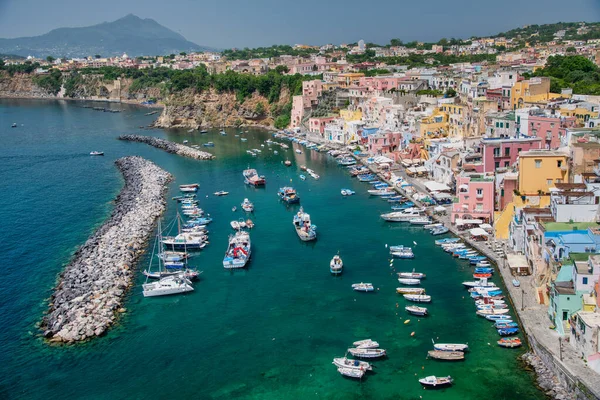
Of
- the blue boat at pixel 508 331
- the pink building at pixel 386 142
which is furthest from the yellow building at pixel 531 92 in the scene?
the blue boat at pixel 508 331

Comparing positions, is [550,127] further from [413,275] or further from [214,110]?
[214,110]

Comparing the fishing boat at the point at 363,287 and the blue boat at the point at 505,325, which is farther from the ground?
the fishing boat at the point at 363,287

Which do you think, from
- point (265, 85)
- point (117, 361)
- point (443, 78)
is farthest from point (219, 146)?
point (117, 361)

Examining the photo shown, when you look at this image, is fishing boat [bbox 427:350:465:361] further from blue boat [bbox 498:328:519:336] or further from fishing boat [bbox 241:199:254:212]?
fishing boat [bbox 241:199:254:212]

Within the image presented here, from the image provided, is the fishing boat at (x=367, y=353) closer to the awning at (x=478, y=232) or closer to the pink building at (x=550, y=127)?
the awning at (x=478, y=232)

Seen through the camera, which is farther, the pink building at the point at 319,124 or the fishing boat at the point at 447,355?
the pink building at the point at 319,124

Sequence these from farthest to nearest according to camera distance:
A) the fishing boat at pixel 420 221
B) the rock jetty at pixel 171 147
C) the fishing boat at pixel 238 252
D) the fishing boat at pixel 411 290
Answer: the rock jetty at pixel 171 147 → the fishing boat at pixel 420 221 → the fishing boat at pixel 238 252 → the fishing boat at pixel 411 290
